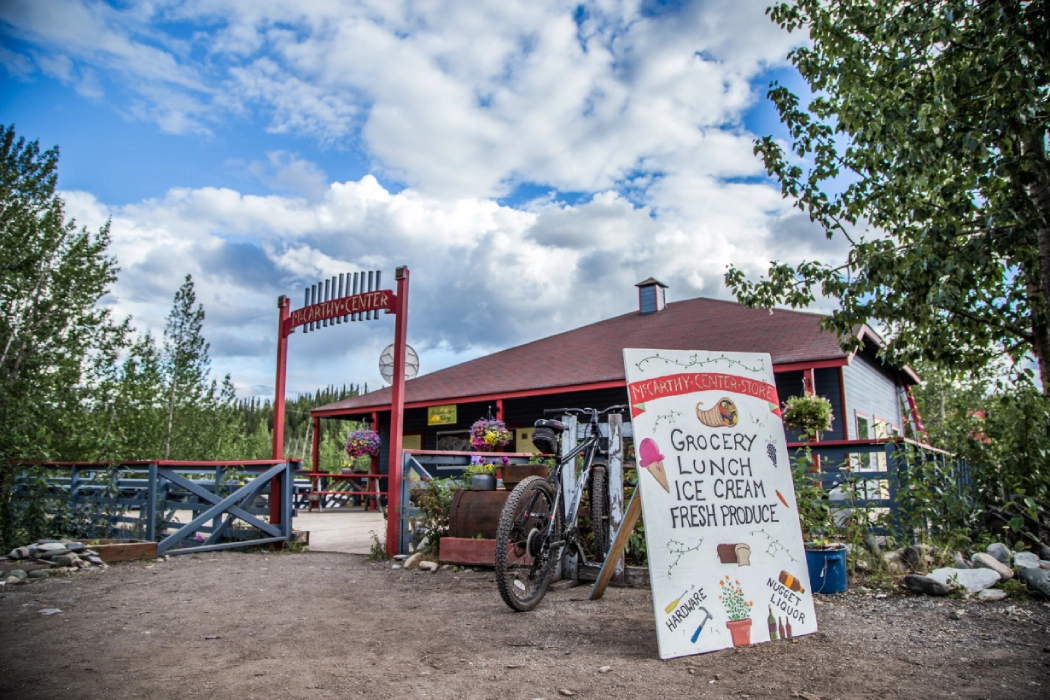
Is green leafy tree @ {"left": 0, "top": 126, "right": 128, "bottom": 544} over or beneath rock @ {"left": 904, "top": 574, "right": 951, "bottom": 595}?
over

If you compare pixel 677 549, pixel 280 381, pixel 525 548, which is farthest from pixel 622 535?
pixel 280 381

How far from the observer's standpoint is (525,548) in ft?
12.6

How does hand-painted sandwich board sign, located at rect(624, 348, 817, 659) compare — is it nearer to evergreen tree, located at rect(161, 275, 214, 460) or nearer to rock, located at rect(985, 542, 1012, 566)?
rock, located at rect(985, 542, 1012, 566)

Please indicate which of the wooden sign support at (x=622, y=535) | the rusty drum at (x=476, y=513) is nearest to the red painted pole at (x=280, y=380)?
the rusty drum at (x=476, y=513)

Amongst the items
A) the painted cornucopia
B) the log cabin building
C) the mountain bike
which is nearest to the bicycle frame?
the mountain bike

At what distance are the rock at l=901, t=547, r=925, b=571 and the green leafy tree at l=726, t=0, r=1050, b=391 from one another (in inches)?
82.2

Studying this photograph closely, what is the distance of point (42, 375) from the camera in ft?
28.6

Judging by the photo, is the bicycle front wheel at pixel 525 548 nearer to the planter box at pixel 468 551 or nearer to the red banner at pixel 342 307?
the planter box at pixel 468 551

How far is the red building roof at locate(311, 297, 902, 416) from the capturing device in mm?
11398

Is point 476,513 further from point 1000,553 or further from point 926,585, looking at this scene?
point 1000,553

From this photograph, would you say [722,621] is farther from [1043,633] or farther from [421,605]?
[421,605]

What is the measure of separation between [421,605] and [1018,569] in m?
3.86

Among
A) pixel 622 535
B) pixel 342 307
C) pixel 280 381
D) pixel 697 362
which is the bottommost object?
pixel 622 535

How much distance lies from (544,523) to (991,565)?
9.69ft
